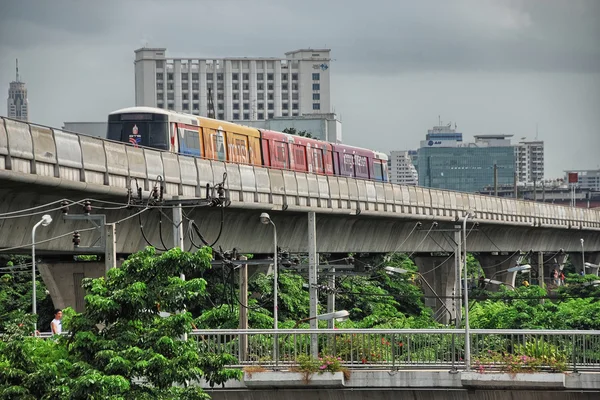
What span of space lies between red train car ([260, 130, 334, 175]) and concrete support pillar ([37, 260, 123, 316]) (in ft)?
54.4

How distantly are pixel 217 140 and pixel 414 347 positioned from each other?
2440cm

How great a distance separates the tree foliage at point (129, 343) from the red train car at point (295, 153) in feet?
114

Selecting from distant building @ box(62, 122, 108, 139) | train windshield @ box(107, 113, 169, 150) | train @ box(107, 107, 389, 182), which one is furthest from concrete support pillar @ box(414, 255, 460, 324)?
distant building @ box(62, 122, 108, 139)

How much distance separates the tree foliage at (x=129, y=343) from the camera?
27.7m

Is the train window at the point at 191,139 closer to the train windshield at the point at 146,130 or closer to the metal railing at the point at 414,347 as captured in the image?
the train windshield at the point at 146,130

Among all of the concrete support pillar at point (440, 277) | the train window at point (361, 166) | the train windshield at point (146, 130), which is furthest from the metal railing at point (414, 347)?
the concrete support pillar at point (440, 277)

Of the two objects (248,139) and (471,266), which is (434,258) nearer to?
(248,139)

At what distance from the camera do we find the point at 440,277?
3388 inches

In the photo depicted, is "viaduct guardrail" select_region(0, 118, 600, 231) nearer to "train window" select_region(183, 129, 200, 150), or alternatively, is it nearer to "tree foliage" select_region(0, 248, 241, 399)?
"train window" select_region(183, 129, 200, 150)

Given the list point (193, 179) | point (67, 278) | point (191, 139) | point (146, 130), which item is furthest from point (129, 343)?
point (191, 139)

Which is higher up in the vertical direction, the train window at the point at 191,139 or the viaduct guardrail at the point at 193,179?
the train window at the point at 191,139

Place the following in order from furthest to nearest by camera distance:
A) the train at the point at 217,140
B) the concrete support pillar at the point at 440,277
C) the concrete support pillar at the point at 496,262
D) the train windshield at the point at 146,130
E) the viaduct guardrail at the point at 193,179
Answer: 1. the concrete support pillar at the point at 496,262
2. the concrete support pillar at the point at 440,277
3. the train at the point at 217,140
4. the train windshield at the point at 146,130
5. the viaduct guardrail at the point at 193,179

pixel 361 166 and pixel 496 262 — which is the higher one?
pixel 361 166

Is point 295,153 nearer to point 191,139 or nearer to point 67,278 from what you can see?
point 191,139
